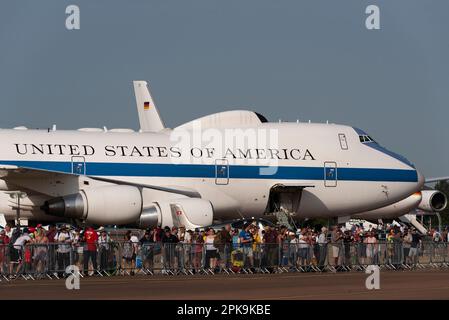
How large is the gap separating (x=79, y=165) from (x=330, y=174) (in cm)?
1033

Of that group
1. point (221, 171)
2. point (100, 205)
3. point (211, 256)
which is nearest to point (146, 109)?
point (221, 171)

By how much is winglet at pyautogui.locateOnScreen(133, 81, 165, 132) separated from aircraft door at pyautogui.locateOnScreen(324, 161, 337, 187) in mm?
27787

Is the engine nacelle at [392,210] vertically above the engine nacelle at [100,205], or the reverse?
the engine nacelle at [100,205]

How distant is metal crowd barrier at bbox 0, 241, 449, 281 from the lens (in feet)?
99.2

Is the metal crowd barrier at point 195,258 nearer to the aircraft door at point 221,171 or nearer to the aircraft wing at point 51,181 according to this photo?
the aircraft door at point 221,171

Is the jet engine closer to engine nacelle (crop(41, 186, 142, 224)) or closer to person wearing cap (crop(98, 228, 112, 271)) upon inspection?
engine nacelle (crop(41, 186, 142, 224))

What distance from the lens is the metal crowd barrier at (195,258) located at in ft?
99.2

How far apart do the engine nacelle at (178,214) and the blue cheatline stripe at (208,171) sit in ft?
5.31

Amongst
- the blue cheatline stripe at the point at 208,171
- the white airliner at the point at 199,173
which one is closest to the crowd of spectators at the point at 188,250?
the white airliner at the point at 199,173

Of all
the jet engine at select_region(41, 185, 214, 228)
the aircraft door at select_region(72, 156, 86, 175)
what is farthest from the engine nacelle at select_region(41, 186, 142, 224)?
the aircraft door at select_region(72, 156, 86, 175)
